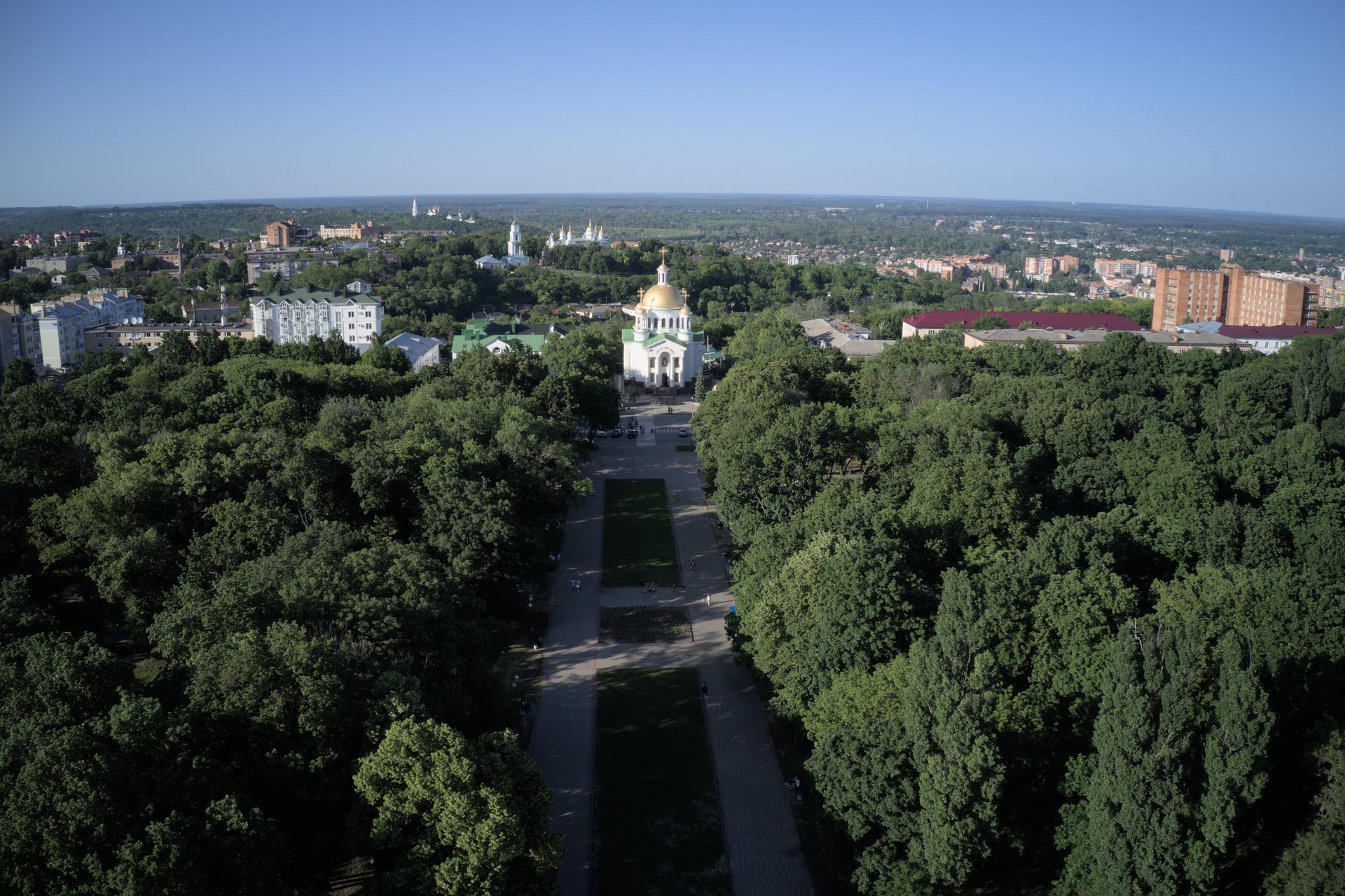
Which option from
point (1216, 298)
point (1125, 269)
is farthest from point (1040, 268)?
point (1216, 298)

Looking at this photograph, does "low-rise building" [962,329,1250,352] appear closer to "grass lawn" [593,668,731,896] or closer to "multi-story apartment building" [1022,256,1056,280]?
"grass lawn" [593,668,731,896]

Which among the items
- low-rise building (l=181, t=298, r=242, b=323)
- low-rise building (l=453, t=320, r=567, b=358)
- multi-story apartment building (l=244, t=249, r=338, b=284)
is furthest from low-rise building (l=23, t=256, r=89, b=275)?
low-rise building (l=453, t=320, r=567, b=358)

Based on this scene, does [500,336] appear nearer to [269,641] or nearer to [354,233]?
[269,641]

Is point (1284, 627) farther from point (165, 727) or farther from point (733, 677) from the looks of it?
point (165, 727)

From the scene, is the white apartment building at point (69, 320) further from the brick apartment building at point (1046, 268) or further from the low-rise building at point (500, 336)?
the brick apartment building at point (1046, 268)

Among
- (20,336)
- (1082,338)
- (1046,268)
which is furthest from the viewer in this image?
(1046,268)

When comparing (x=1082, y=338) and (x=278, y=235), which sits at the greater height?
(x=278, y=235)
